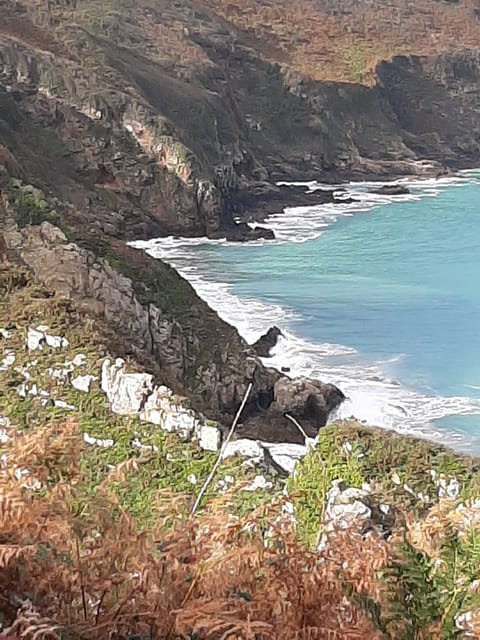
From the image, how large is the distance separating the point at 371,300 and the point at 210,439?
2027cm

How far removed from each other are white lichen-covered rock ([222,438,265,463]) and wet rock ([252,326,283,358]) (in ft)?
41.9

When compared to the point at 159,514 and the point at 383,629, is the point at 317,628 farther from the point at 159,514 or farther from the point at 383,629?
the point at 159,514

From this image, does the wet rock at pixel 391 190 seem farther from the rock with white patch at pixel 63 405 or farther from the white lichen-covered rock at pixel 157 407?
the white lichen-covered rock at pixel 157 407

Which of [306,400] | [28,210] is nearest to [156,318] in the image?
[28,210]

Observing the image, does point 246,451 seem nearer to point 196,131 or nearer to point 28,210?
point 28,210

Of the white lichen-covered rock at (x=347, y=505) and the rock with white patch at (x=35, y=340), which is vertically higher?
the rock with white patch at (x=35, y=340)

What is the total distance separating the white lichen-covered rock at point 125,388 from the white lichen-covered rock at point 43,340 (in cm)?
99

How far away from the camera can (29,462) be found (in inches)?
168

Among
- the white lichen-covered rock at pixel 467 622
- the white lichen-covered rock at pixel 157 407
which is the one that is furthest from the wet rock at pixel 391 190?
the white lichen-covered rock at pixel 467 622

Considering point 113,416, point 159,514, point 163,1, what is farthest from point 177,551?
point 163,1

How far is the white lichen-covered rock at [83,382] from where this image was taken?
10.5 metres

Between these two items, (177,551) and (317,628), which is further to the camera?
(177,551)

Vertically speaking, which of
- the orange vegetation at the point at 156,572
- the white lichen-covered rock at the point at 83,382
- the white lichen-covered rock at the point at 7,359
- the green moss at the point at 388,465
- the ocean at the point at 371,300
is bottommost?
the ocean at the point at 371,300

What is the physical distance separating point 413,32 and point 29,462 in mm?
83525
